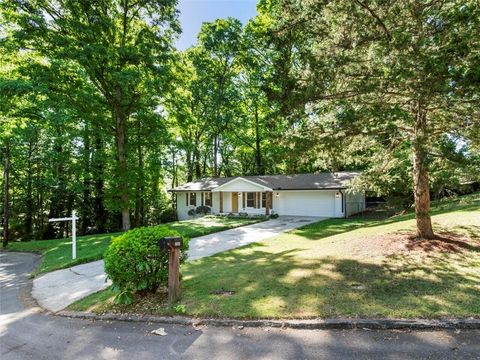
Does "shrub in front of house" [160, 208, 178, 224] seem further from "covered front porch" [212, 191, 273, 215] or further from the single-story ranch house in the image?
"covered front porch" [212, 191, 273, 215]

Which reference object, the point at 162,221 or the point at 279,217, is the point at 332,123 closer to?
the point at 279,217

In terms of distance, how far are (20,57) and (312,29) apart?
50.3 ft

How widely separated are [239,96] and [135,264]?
27.0 meters

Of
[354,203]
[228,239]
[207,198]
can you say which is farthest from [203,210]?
[228,239]

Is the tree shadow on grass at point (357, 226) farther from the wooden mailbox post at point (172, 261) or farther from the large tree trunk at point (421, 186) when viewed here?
the wooden mailbox post at point (172, 261)

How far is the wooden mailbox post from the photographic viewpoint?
5297 mm

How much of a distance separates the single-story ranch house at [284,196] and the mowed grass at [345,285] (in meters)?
12.5

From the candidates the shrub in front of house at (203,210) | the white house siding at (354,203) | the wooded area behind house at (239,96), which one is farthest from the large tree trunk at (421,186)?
the shrub in front of house at (203,210)

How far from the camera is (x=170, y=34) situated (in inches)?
680

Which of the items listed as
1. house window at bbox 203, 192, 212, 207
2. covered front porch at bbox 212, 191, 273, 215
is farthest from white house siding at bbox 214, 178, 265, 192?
house window at bbox 203, 192, 212, 207

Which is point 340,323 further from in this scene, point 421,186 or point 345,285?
point 421,186

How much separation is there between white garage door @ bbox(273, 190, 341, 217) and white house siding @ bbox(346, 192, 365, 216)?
127 cm

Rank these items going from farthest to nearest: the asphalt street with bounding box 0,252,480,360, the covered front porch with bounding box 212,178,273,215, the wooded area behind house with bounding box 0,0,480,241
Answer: the covered front porch with bounding box 212,178,273,215
the wooded area behind house with bounding box 0,0,480,241
the asphalt street with bounding box 0,252,480,360

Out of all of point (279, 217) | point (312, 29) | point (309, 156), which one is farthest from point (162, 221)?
point (312, 29)
